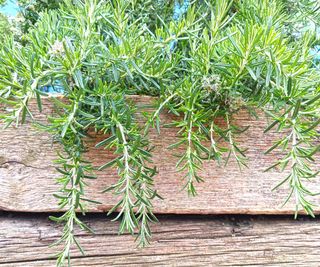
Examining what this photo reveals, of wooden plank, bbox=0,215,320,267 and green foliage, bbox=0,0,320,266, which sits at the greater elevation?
green foliage, bbox=0,0,320,266

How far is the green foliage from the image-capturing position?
1.19 feet

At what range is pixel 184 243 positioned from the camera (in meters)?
0.47

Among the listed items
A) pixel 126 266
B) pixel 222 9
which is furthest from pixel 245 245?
pixel 222 9

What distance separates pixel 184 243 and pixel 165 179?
95 mm

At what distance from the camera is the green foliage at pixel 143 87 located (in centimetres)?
36

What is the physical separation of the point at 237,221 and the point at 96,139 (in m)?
0.23

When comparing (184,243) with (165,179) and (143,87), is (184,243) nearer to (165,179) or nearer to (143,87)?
(165,179)

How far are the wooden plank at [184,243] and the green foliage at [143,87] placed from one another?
7cm

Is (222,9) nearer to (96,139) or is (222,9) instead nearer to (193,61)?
(193,61)

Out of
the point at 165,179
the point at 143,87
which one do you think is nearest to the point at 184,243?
the point at 165,179

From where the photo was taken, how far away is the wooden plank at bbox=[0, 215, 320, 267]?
0.44 metres

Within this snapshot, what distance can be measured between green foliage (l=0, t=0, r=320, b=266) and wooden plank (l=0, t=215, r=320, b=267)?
0.21 ft

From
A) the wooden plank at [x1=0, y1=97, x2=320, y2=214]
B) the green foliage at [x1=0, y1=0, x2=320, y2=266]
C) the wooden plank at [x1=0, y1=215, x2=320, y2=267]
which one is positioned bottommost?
the wooden plank at [x1=0, y1=215, x2=320, y2=267]

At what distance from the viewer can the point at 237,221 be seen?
487mm
